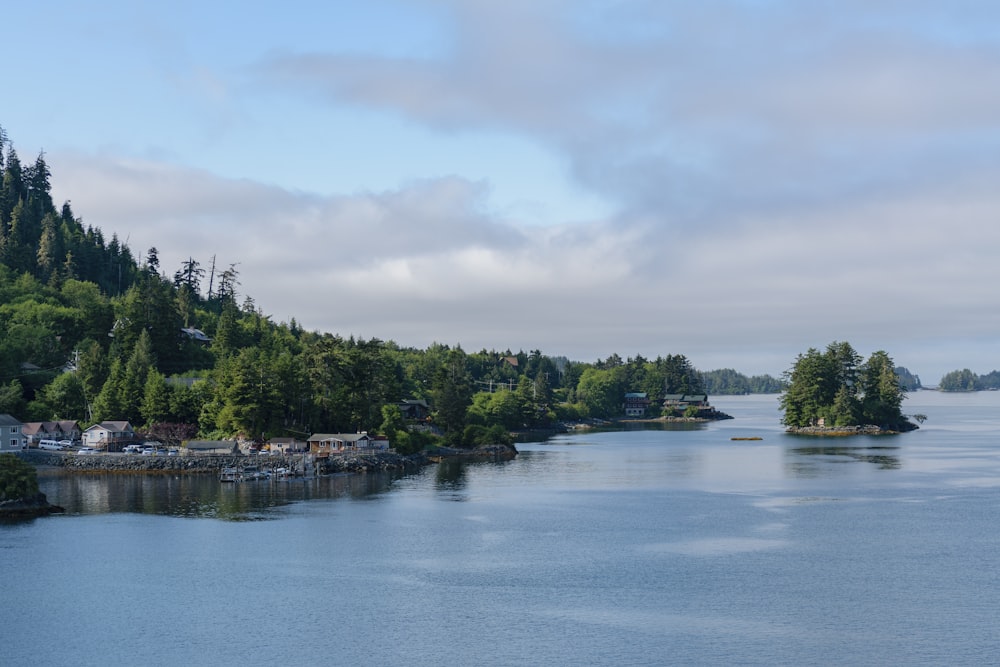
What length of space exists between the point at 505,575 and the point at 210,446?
6758 centimetres

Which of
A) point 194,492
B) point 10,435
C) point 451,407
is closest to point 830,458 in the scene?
point 451,407

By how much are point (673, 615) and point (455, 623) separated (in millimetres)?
10956

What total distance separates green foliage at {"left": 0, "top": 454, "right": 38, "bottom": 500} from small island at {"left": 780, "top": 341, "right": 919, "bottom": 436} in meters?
149

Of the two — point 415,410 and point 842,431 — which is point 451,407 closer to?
point 415,410

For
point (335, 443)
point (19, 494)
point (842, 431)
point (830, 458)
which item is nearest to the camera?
point (19, 494)

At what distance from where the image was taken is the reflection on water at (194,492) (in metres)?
80.9

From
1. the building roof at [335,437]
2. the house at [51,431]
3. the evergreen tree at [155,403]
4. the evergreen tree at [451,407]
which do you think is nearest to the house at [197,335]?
the evergreen tree at [155,403]

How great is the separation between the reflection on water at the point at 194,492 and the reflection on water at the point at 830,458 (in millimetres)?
50065

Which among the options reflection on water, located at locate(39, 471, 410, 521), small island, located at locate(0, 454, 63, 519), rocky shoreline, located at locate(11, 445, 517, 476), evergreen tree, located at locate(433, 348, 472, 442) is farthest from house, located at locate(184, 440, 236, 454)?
evergreen tree, located at locate(433, 348, 472, 442)

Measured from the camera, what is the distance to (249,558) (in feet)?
199

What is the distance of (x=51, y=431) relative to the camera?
123750mm

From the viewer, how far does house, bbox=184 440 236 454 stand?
113 m

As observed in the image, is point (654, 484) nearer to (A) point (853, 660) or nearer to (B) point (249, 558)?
(B) point (249, 558)

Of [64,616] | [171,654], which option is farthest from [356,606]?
[64,616]
